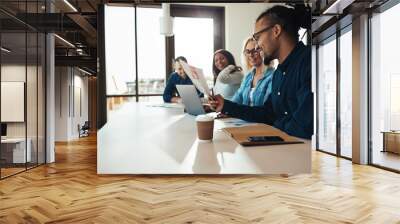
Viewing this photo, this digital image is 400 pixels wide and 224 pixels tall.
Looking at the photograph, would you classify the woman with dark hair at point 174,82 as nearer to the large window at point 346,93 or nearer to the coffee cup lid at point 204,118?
the coffee cup lid at point 204,118

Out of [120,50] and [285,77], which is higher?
[120,50]

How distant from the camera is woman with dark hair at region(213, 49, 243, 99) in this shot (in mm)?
3605

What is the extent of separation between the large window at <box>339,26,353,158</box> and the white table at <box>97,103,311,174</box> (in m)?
4.68

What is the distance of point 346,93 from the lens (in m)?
8.05

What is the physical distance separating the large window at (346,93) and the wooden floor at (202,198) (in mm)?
1588

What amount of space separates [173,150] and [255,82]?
102 centimetres

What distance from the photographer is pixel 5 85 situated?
6.49 metres

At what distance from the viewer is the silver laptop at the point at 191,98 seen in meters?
3.62

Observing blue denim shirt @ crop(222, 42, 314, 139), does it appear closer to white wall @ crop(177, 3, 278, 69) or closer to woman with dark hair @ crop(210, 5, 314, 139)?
woman with dark hair @ crop(210, 5, 314, 139)

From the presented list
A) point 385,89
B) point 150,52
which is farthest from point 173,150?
point 385,89

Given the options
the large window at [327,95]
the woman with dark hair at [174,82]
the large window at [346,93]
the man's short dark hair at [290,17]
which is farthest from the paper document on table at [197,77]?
the large window at [327,95]

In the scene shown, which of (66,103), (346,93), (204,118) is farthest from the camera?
(66,103)

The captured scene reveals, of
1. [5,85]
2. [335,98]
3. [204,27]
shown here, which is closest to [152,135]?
[204,27]

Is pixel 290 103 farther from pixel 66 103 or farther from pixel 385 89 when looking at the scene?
pixel 66 103
